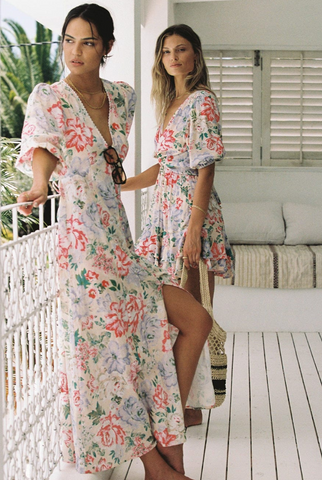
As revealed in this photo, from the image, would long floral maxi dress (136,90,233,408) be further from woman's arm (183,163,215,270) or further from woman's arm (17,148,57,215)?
woman's arm (17,148,57,215)

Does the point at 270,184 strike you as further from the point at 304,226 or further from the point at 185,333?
the point at 185,333

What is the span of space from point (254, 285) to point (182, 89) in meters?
2.02

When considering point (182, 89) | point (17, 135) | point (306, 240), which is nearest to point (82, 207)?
point (182, 89)

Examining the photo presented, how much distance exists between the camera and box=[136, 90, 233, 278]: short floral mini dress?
2.62 m

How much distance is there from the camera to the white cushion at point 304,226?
15.8ft

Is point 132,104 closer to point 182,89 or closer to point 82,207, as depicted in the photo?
point 82,207

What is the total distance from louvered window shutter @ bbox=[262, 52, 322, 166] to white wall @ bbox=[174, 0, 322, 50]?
118 millimetres

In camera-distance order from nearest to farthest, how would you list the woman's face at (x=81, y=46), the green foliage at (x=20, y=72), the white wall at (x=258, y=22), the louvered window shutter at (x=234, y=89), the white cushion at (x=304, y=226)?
1. the woman's face at (x=81, y=46)
2. the white cushion at (x=304, y=226)
3. the white wall at (x=258, y=22)
4. the louvered window shutter at (x=234, y=89)
5. the green foliage at (x=20, y=72)

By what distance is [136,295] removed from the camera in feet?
6.63

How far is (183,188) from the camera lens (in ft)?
8.90

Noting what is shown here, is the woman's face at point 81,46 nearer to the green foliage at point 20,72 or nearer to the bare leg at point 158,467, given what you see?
the bare leg at point 158,467

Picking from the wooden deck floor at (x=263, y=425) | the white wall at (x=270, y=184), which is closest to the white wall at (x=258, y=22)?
the white wall at (x=270, y=184)

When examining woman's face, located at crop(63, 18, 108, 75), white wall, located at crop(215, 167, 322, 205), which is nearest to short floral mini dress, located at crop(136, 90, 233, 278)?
woman's face, located at crop(63, 18, 108, 75)

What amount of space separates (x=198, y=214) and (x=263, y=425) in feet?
3.26
